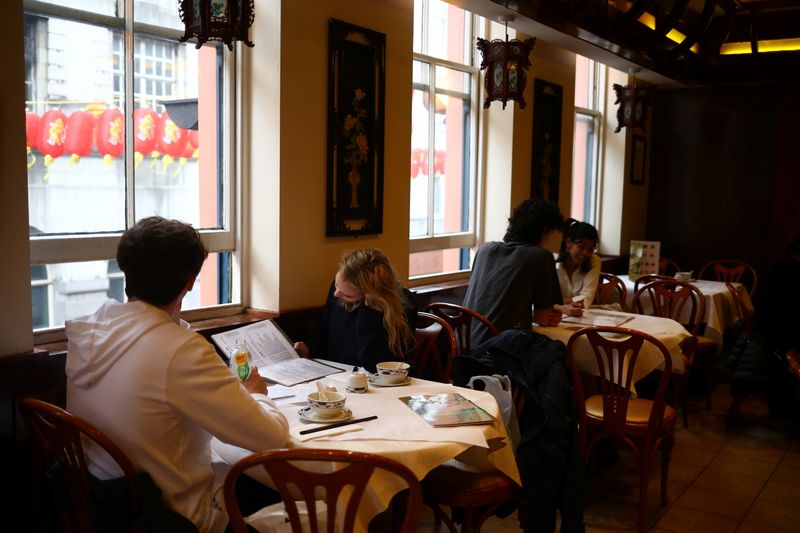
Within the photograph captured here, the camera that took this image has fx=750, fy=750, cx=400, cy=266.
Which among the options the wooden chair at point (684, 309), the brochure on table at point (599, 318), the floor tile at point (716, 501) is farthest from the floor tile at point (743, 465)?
the brochure on table at point (599, 318)

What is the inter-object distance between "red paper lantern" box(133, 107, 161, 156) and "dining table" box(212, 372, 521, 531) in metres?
1.26

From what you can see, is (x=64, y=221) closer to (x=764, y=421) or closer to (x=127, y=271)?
(x=127, y=271)

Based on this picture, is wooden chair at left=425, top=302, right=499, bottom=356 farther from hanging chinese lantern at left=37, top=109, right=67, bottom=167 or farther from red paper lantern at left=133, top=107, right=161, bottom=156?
hanging chinese lantern at left=37, top=109, right=67, bottom=167

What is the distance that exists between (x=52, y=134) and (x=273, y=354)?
1179 mm

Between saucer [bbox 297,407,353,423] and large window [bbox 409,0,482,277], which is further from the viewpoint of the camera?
large window [bbox 409,0,482,277]

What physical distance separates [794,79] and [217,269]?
5.89 m

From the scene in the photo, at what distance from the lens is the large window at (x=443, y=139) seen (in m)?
4.87

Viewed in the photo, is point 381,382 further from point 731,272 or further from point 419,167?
point 731,272

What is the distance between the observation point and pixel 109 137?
9.89 ft

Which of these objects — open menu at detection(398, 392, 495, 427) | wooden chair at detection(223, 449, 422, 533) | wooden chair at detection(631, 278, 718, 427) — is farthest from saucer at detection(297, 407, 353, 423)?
wooden chair at detection(631, 278, 718, 427)

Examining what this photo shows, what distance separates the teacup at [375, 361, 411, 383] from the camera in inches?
→ 103

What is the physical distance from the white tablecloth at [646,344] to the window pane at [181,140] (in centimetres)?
179

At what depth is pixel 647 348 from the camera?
11.8 feet

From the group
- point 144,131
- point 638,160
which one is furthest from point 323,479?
point 638,160
